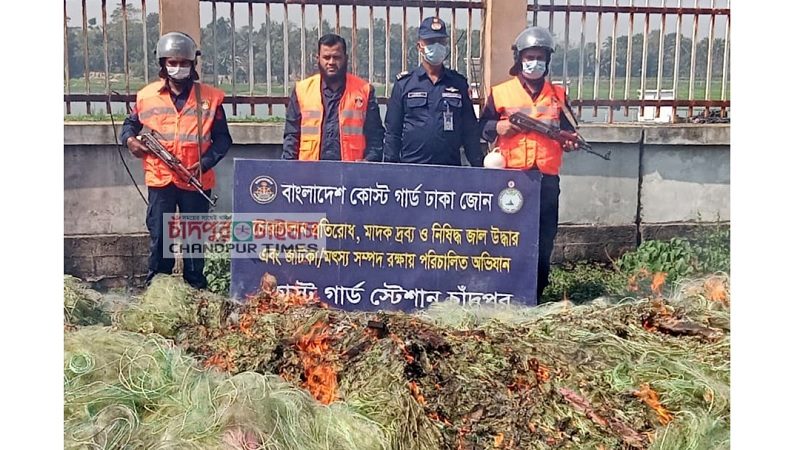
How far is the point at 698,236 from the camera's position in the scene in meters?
6.68

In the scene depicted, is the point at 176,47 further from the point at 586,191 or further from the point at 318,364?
the point at 586,191

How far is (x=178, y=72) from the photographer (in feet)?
19.9

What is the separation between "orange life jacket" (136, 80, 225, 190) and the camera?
6113 mm

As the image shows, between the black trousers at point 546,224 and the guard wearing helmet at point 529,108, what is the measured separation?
0.01m

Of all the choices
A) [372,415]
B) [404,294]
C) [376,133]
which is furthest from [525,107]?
[372,415]

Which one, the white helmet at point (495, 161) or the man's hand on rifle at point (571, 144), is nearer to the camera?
the white helmet at point (495, 161)

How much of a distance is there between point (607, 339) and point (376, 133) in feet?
6.98

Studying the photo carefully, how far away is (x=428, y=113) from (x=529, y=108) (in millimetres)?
713

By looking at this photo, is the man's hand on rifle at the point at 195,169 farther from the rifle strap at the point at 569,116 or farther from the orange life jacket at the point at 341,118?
the rifle strap at the point at 569,116

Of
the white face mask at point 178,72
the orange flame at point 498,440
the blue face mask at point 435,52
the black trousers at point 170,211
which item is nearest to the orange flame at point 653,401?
the orange flame at point 498,440

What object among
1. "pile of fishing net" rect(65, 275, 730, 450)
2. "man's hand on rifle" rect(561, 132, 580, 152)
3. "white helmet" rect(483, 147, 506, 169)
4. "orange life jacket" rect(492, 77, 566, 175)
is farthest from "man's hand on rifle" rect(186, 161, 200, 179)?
"man's hand on rifle" rect(561, 132, 580, 152)

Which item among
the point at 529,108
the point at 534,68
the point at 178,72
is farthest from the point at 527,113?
the point at 178,72

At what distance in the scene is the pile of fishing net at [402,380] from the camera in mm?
4551

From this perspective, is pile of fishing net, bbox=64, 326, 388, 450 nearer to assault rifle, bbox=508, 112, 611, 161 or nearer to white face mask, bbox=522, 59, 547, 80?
assault rifle, bbox=508, 112, 611, 161
